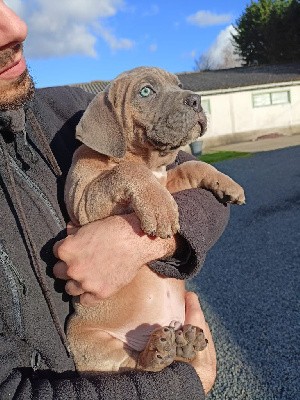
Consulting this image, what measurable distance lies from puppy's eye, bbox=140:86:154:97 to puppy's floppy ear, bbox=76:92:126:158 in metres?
0.21

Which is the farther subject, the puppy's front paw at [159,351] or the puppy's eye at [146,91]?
the puppy's eye at [146,91]

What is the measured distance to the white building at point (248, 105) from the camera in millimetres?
30750

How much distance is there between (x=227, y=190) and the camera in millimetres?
3174

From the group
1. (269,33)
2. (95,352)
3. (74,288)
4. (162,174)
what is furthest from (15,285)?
(269,33)

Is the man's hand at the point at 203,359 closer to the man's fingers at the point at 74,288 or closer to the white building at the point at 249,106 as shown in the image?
the man's fingers at the point at 74,288

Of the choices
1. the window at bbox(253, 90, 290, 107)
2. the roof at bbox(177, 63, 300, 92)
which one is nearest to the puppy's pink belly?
the roof at bbox(177, 63, 300, 92)

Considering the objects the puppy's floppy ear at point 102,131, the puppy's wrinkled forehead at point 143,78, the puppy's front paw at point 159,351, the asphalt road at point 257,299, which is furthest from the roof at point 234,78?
the puppy's front paw at point 159,351

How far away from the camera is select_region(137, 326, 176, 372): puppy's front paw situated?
253 centimetres

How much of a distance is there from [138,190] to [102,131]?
579 mm

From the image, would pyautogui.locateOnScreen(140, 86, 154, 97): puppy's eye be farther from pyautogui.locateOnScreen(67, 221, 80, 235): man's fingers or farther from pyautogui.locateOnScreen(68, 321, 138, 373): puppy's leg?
pyautogui.locateOnScreen(68, 321, 138, 373): puppy's leg

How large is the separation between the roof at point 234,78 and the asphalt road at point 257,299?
20037 millimetres

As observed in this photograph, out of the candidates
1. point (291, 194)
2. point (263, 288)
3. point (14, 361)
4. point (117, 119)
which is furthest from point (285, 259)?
point (14, 361)

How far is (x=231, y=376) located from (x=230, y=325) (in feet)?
3.31

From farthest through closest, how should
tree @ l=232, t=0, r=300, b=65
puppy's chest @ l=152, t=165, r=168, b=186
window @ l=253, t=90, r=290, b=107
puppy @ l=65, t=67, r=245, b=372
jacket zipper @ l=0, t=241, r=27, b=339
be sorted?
tree @ l=232, t=0, r=300, b=65
window @ l=253, t=90, r=290, b=107
puppy's chest @ l=152, t=165, r=168, b=186
puppy @ l=65, t=67, r=245, b=372
jacket zipper @ l=0, t=241, r=27, b=339
